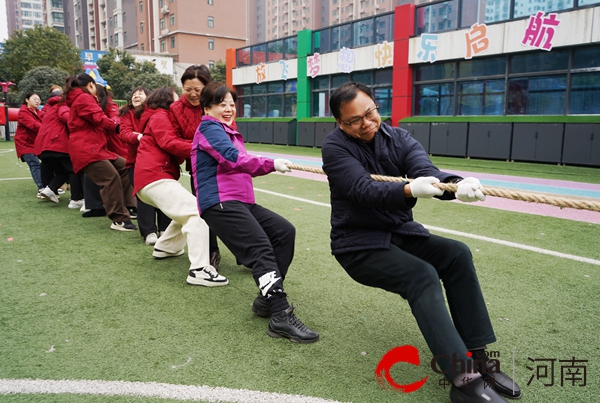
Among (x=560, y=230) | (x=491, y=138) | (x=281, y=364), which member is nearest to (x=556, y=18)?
(x=491, y=138)

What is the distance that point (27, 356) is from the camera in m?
2.69

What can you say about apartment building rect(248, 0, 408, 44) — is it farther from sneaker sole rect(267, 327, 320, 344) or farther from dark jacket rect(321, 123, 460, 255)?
sneaker sole rect(267, 327, 320, 344)

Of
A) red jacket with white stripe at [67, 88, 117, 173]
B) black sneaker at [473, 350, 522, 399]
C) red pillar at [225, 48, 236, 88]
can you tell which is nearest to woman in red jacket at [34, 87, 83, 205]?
red jacket with white stripe at [67, 88, 117, 173]

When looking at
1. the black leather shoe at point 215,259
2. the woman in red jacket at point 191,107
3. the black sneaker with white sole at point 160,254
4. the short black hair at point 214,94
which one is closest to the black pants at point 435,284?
the short black hair at point 214,94

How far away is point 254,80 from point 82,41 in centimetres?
6769

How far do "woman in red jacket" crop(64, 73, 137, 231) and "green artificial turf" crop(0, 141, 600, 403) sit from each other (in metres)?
0.61

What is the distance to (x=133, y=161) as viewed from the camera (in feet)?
18.3

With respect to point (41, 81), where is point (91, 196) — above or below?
below

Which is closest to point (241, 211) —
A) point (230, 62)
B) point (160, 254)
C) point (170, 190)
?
point (170, 190)

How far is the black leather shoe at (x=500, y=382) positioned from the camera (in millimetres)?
2334

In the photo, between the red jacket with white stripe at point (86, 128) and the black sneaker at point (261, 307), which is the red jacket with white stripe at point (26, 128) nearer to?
the red jacket with white stripe at point (86, 128)

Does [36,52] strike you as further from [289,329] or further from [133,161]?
[289,329]

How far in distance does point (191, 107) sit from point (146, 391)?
101 inches

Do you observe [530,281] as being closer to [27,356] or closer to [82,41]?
[27,356]
